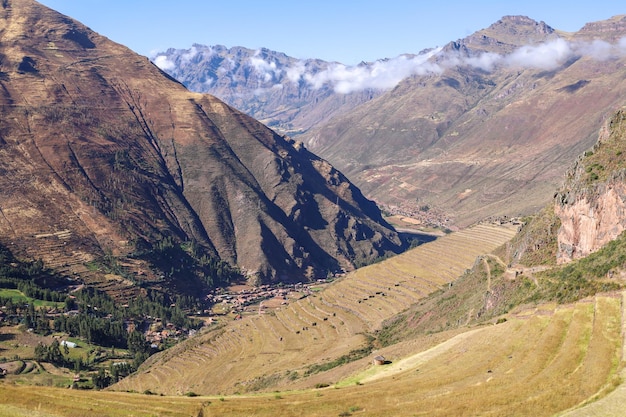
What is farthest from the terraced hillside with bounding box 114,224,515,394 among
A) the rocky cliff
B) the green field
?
the green field

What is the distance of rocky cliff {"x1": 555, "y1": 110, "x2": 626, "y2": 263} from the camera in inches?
3543

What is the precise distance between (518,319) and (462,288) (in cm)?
4437

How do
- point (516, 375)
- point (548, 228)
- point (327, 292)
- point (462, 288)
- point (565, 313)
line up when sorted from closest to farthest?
point (516, 375), point (565, 313), point (548, 228), point (462, 288), point (327, 292)

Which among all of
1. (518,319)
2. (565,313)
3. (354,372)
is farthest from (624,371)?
(354,372)

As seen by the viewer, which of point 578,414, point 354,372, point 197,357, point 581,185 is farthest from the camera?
point 197,357

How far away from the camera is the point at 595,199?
94125mm

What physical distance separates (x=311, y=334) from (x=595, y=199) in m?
66.3

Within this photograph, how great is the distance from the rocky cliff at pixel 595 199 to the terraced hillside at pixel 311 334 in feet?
133

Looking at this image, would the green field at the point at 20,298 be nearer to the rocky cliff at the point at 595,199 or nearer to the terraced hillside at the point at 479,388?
the terraced hillside at the point at 479,388

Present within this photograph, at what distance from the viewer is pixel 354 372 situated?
80000 mm

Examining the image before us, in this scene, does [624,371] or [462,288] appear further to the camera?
[462,288]

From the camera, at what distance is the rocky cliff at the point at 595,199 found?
295ft

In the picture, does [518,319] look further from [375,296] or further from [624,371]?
[375,296]

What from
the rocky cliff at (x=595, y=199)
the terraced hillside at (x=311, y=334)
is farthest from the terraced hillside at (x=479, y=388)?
the terraced hillside at (x=311, y=334)
